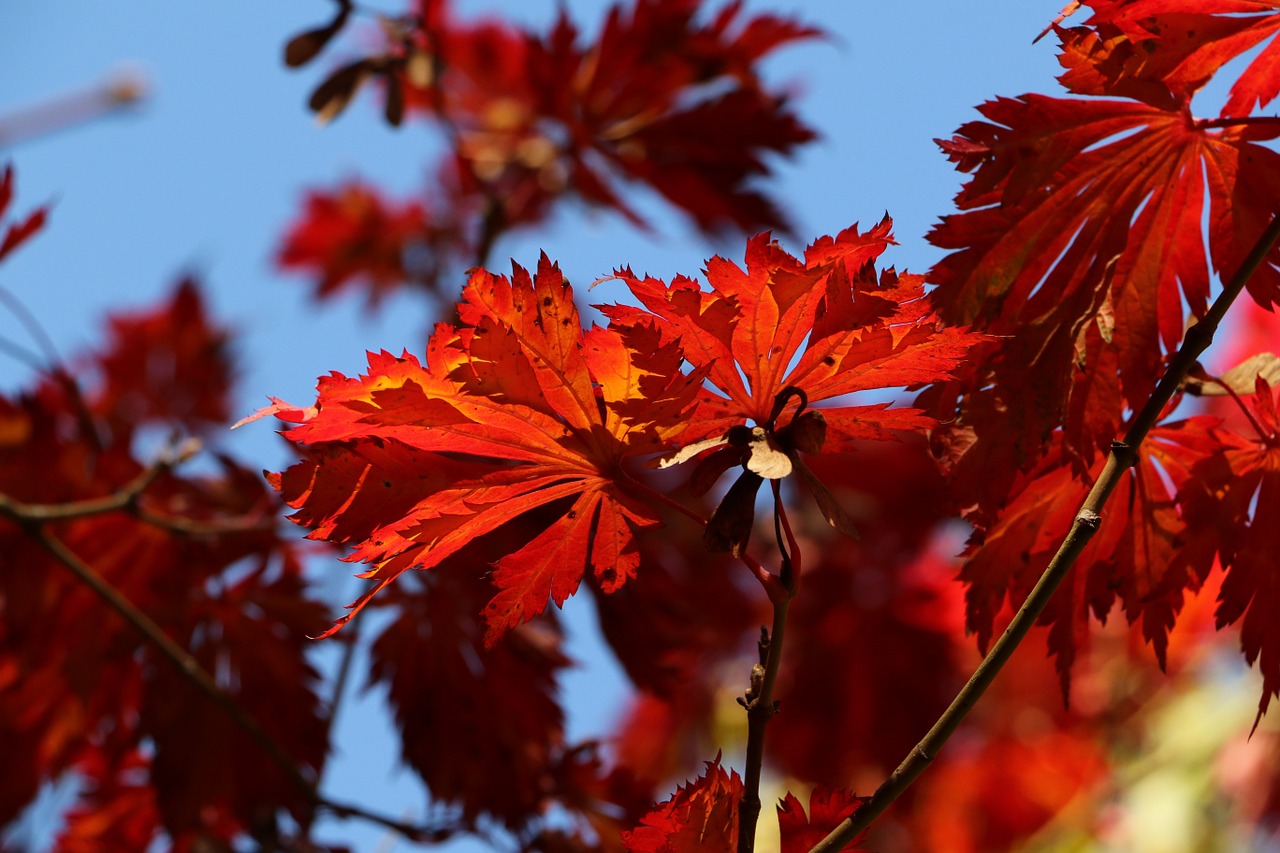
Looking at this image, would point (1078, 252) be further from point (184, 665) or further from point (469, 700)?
point (184, 665)

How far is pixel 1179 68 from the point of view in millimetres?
646

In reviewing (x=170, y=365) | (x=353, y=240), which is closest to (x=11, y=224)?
(x=353, y=240)

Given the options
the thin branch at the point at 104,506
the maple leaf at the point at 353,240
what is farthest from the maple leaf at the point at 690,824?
the maple leaf at the point at 353,240

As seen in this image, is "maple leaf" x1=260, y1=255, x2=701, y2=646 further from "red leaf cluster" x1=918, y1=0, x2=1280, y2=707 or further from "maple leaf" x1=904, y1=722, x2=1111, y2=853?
"maple leaf" x1=904, y1=722, x2=1111, y2=853

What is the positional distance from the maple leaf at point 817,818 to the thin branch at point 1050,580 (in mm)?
13

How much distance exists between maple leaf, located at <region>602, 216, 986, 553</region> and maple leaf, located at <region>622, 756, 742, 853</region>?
133 mm

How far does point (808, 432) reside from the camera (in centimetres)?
59

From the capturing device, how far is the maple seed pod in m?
0.58

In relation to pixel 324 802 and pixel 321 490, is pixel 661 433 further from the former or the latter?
pixel 324 802

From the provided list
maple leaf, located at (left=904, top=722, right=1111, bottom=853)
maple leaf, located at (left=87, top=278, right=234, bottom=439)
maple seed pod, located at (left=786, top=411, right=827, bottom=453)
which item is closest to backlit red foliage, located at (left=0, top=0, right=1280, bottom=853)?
maple seed pod, located at (left=786, top=411, right=827, bottom=453)

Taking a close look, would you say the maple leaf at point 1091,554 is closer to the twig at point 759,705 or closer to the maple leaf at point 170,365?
the twig at point 759,705

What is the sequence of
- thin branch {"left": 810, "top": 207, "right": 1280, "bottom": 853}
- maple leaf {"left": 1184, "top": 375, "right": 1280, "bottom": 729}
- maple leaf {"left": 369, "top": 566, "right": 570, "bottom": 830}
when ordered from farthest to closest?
maple leaf {"left": 369, "top": 566, "right": 570, "bottom": 830}, maple leaf {"left": 1184, "top": 375, "right": 1280, "bottom": 729}, thin branch {"left": 810, "top": 207, "right": 1280, "bottom": 853}

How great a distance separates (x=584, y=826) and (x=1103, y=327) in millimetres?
708

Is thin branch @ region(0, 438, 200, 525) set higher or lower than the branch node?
higher
